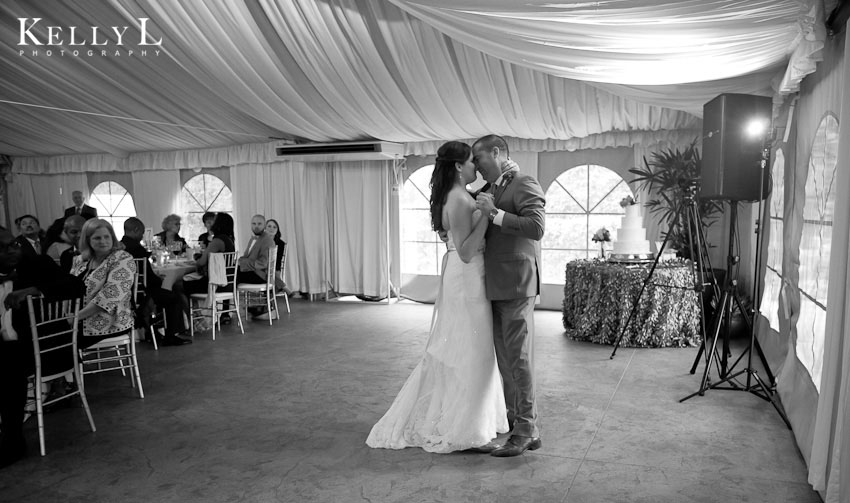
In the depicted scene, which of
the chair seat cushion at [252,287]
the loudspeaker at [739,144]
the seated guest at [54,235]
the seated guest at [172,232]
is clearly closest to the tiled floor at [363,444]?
the loudspeaker at [739,144]

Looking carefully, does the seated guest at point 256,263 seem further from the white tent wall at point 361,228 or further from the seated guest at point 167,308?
the white tent wall at point 361,228

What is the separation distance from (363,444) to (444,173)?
1655mm

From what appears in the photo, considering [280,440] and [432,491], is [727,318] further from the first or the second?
[280,440]

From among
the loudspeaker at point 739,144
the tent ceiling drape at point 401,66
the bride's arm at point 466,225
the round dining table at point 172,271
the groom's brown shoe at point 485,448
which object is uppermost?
the tent ceiling drape at point 401,66

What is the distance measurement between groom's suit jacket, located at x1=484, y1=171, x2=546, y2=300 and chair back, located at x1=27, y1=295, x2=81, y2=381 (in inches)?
102

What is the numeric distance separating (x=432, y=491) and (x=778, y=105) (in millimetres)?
3697

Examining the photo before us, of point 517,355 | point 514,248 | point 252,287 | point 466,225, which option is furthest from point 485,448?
point 252,287

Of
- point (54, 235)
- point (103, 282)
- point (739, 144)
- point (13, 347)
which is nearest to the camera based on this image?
point (13, 347)

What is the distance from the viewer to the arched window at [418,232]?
9227mm

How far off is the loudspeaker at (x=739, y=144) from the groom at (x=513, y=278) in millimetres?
1464

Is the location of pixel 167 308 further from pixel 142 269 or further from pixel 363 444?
pixel 363 444

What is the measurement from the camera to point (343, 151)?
338 inches

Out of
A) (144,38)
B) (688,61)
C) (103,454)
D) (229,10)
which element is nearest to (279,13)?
(229,10)

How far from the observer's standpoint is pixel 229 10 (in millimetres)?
5617
